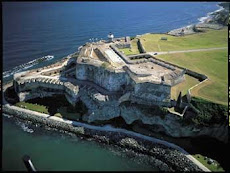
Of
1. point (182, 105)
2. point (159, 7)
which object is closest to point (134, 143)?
point (182, 105)

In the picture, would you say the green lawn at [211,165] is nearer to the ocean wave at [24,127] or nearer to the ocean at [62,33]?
the ocean at [62,33]

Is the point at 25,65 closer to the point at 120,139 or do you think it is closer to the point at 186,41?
the point at 120,139

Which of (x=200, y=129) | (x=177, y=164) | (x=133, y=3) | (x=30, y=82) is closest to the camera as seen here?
(x=177, y=164)

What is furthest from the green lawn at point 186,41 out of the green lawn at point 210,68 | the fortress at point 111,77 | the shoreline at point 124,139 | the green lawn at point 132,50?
the shoreline at point 124,139

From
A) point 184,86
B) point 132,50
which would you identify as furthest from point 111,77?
point 132,50

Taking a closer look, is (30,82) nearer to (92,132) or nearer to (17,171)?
(92,132)

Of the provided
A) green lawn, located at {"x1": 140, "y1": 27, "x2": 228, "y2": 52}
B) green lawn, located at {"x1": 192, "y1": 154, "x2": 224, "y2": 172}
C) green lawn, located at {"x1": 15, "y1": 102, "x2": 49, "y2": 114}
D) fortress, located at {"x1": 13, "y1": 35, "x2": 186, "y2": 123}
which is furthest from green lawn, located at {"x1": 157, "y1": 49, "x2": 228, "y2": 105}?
green lawn, located at {"x1": 15, "y1": 102, "x2": 49, "y2": 114}
